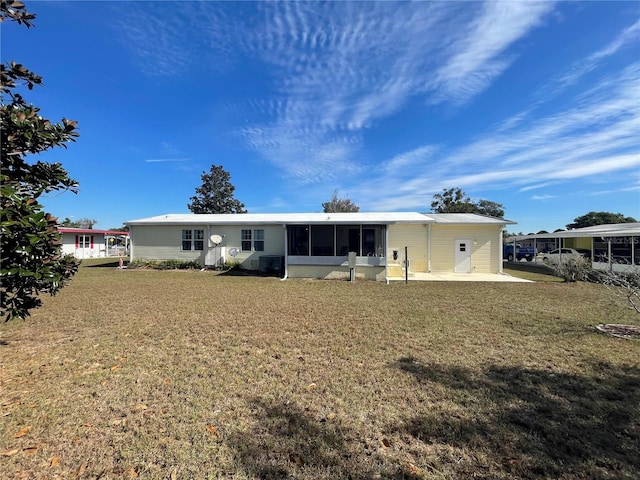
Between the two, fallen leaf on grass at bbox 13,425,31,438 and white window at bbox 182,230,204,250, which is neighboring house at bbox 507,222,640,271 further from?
white window at bbox 182,230,204,250

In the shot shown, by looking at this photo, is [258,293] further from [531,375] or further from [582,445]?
[582,445]

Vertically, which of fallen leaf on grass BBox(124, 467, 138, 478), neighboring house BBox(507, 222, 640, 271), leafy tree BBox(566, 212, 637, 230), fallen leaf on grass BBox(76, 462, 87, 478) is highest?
leafy tree BBox(566, 212, 637, 230)

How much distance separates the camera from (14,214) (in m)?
3.11

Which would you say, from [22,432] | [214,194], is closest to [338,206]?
[214,194]

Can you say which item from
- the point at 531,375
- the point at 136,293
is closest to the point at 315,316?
the point at 531,375

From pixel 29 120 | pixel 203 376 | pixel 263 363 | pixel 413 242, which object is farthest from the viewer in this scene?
pixel 413 242

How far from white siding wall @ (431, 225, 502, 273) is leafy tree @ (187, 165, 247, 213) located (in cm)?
3715

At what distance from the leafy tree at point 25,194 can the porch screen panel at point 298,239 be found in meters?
11.0

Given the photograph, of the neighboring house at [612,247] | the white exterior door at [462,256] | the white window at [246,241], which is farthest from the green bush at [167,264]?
the neighboring house at [612,247]

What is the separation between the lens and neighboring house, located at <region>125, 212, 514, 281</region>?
13.8 metres

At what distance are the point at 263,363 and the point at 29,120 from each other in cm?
408

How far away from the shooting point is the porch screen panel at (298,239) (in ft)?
48.3

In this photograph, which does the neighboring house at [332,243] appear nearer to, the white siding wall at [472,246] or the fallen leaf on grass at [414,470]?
the white siding wall at [472,246]

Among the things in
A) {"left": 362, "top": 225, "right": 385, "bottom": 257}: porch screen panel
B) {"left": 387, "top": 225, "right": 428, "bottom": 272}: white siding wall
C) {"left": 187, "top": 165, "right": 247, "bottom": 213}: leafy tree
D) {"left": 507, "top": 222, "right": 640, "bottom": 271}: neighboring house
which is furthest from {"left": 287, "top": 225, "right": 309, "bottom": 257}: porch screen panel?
{"left": 187, "top": 165, "right": 247, "bottom": 213}: leafy tree
